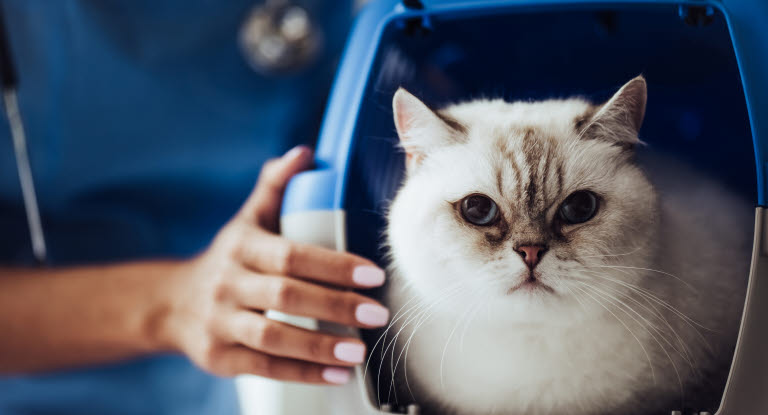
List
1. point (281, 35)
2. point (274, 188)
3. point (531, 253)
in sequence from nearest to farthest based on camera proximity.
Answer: point (531, 253)
point (274, 188)
point (281, 35)

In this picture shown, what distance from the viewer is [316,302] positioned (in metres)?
0.36

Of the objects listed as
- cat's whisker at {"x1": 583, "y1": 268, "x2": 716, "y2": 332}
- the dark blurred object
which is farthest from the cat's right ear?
the dark blurred object

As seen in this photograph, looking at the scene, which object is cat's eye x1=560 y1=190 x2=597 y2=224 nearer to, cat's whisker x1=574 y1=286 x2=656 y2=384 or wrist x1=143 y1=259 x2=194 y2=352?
cat's whisker x1=574 y1=286 x2=656 y2=384

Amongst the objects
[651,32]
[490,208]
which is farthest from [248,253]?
[651,32]

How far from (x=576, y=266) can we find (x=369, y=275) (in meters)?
0.11

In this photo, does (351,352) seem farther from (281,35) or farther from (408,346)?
(281,35)

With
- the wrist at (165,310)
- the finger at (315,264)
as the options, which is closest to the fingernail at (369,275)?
the finger at (315,264)

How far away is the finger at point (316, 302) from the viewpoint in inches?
13.6

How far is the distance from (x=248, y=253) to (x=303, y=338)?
0.09 m

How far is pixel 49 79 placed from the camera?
27.1 inches

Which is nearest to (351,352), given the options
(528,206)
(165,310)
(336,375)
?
(336,375)

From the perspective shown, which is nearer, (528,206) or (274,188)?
(528,206)

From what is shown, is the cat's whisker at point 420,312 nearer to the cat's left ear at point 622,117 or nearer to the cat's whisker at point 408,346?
the cat's whisker at point 408,346

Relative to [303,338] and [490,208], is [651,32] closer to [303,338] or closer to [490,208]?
[490,208]
